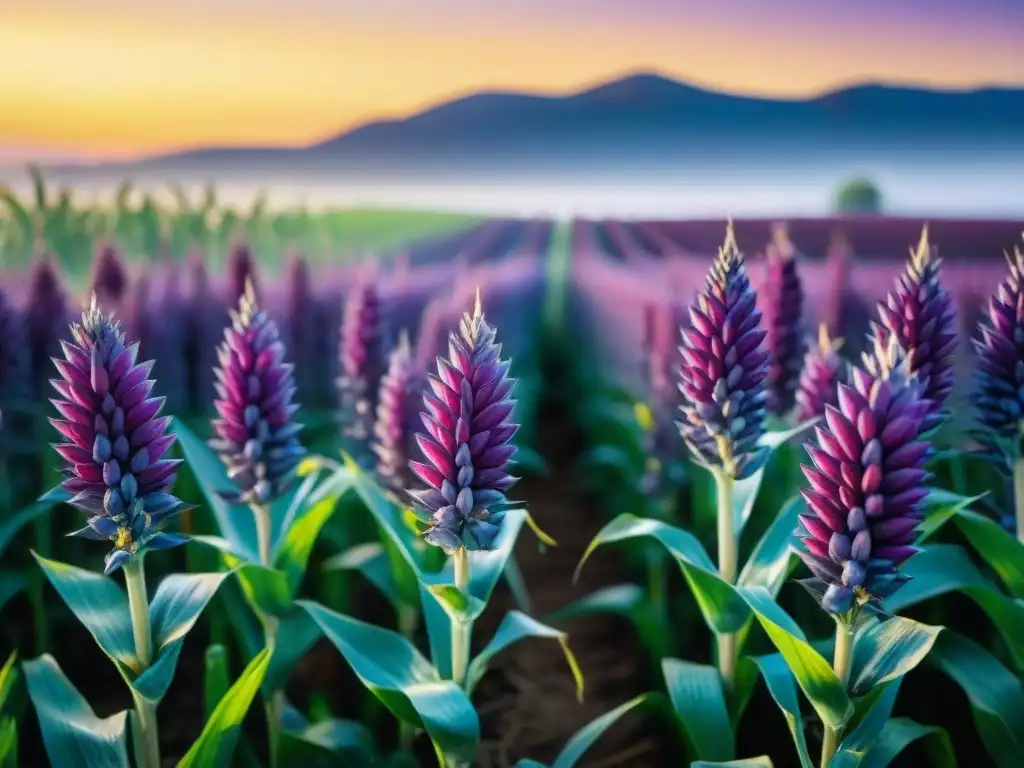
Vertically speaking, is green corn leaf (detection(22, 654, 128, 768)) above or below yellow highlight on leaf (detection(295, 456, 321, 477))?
below

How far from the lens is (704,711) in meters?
2.10

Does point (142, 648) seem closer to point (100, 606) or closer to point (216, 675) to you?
point (100, 606)

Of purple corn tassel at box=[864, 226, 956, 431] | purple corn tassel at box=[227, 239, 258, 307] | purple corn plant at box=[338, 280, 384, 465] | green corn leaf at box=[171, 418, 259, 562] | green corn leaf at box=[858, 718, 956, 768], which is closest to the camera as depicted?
green corn leaf at box=[858, 718, 956, 768]

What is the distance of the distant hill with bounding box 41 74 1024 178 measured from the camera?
2924 mm

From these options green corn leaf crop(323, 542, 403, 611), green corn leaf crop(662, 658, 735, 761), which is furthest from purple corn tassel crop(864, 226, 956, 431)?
A: green corn leaf crop(323, 542, 403, 611)

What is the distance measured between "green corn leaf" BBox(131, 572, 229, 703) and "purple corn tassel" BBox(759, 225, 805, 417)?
1.65 meters

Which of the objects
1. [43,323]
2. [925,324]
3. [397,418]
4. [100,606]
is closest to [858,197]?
[925,324]

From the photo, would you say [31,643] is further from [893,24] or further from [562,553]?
[893,24]

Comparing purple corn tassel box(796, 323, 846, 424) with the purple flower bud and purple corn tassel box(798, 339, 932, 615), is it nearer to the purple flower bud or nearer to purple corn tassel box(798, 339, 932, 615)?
the purple flower bud

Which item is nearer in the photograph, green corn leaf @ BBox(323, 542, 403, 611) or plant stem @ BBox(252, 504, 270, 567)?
plant stem @ BBox(252, 504, 270, 567)

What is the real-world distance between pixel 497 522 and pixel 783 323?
1261mm

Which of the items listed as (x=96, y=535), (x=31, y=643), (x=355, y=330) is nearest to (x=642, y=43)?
(x=355, y=330)

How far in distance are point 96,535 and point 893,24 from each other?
2.77 metres

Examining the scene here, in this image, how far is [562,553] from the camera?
428cm
